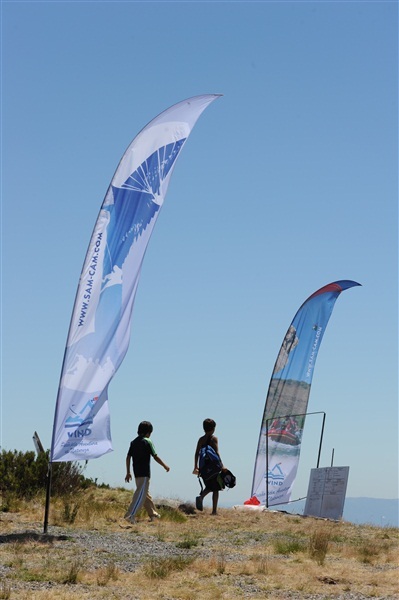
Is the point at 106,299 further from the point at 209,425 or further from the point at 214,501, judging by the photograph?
the point at 214,501

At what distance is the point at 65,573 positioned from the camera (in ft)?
35.0

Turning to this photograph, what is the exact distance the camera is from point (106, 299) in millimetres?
14906

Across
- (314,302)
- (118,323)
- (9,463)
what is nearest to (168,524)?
(118,323)

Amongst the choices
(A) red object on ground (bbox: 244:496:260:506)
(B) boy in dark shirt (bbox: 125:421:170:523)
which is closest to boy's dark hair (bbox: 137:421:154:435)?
(B) boy in dark shirt (bbox: 125:421:170:523)

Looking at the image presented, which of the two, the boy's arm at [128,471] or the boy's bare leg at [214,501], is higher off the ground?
the boy's arm at [128,471]

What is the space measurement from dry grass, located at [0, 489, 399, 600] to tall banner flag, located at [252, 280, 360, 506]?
699 cm

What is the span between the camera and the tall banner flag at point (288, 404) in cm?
2495

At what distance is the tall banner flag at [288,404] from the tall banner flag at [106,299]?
34.5 feet

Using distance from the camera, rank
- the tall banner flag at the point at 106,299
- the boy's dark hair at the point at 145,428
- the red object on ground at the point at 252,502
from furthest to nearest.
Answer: the red object on ground at the point at 252,502 → the boy's dark hair at the point at 145,428 → the tall banner flag at the point at 106,299

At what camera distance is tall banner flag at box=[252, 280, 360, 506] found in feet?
81.9

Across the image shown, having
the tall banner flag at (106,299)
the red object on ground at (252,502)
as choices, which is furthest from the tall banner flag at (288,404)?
the tall banner flag at (106,299)

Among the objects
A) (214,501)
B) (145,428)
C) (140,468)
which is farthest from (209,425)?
(140,468)

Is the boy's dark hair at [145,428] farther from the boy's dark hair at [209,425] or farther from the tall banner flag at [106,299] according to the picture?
the boy's dark hair at [209,425]

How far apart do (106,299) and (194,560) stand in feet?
15.0
